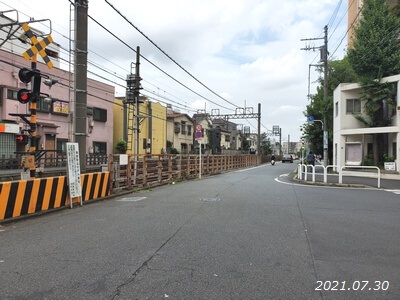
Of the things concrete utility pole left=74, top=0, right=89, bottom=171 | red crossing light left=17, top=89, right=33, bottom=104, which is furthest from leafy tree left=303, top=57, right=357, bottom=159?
red crossing light left=17, top=89, right=33, bottom=104

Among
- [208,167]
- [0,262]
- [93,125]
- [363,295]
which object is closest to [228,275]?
[363,295]

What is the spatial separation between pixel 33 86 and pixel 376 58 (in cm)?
2470

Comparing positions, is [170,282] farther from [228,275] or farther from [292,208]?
[292,208]

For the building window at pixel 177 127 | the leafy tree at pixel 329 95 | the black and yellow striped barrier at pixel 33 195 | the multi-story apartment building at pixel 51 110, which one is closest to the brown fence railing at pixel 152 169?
the black and yellow striped barrier at pixel 33 195

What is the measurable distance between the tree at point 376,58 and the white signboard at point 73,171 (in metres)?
21.0

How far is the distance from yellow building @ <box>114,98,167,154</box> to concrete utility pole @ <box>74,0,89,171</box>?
23742mm

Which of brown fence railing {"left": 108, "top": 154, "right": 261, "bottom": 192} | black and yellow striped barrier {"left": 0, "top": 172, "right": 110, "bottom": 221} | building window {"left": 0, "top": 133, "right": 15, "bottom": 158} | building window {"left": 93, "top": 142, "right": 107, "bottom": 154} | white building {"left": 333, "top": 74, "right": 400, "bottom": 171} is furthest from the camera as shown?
building window {"left": 93, "top": 142, "right": 107, "bottom": 154}

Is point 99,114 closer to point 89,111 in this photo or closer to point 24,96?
point 89,111

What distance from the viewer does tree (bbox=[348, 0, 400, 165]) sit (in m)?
24.0

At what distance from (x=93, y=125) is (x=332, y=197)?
86.8ft

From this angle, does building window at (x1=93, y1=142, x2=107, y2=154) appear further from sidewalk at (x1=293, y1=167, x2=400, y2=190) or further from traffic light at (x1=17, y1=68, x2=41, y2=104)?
traffic light at (x1=17, y1=68, x2=41, y2=104)

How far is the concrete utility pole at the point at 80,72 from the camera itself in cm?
1123

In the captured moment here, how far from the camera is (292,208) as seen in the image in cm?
977

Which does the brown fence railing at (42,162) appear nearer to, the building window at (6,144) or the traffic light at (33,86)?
the building window at (6,144)
